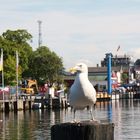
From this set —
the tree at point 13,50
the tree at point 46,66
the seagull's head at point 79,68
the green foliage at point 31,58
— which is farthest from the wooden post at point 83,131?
the tree at point 46,66

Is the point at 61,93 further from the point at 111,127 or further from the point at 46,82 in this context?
the point at 111,127

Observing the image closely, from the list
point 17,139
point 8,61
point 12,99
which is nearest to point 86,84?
point 17,139

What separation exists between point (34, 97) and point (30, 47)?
3306 centimetres

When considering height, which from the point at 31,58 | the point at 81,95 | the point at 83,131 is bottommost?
the point at 83,131

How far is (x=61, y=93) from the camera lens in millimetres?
113250

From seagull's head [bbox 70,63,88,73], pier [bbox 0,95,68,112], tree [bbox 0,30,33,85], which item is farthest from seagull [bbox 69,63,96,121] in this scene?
tree [bbox 0,30,33,85]

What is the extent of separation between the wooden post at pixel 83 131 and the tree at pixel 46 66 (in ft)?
407

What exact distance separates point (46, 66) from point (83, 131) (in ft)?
412

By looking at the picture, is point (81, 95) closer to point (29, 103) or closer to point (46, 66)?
point (29, 103)

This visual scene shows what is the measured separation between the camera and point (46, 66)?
136 m

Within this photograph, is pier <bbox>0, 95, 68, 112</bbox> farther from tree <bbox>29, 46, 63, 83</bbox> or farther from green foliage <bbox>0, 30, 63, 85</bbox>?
tree <bbox>29, 46, 63, 83</bbox>

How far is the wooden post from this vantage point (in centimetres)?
1001

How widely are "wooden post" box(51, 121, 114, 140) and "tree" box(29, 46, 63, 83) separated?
124 metres

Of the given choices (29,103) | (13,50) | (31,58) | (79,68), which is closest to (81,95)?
(79,68)
